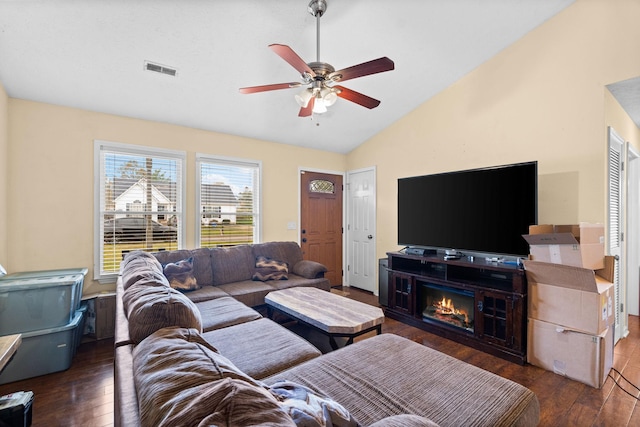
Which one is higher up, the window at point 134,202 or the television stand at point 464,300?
the window at point 134,202

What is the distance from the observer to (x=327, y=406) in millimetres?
895

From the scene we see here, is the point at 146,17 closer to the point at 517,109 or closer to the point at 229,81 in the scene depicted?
the point at 229,81

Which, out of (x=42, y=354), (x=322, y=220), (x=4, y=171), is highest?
(x=4, y=171)

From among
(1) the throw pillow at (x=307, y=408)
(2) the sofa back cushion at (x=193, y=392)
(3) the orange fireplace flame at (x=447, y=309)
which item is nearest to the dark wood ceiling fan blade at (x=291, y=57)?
(2) the sofa back cushion at (x=193, y=392)

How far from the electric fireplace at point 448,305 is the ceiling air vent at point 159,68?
11.6 feet

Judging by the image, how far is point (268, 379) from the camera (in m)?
1.37

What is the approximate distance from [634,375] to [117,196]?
5270mm

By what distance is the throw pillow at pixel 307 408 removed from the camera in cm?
75

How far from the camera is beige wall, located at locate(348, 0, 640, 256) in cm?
255

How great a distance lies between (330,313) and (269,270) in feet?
4.89

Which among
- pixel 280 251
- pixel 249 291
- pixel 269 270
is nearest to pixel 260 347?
pixel 249 291

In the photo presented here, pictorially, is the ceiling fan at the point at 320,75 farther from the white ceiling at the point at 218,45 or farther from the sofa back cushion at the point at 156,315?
the sofa back cushion at the point at 156,315

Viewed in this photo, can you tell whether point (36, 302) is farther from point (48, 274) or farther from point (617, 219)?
point (617, 219)

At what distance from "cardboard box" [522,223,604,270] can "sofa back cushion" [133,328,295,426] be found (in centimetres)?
Answer: 258
